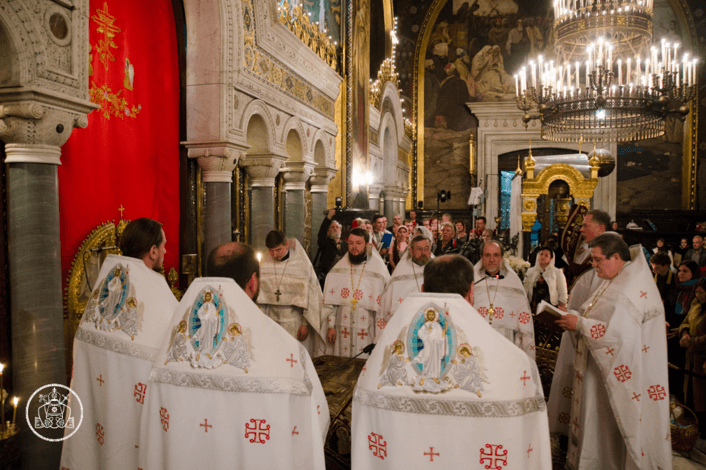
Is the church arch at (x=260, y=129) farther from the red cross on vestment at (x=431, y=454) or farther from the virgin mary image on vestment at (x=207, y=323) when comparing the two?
the red cross on vestment at (x=431, y=454)

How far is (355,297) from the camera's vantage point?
5527 mm

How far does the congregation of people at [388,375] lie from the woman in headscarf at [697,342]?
1301 mm

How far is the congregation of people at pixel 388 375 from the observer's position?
88.6 inches

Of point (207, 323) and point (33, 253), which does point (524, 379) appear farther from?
point (33, 253)

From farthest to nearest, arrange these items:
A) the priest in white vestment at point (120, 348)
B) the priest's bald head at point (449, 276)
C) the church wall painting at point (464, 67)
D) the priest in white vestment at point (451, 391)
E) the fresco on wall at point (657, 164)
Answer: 1. the church wall painting at point (464, 67)
2. the fresco on wall at point (657, 164)
3. the priest in white vestment at point (120, 348)
4. the priest's bald head at point (449, 276)
5. the priest in white vestment at point (451, 391)

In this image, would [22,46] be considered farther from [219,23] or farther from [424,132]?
[424,132]

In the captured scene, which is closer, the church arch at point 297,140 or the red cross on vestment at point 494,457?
the red cross on vestment at point 494,457

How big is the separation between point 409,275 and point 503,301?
882 millimetres

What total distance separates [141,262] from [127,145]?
282 centimetres

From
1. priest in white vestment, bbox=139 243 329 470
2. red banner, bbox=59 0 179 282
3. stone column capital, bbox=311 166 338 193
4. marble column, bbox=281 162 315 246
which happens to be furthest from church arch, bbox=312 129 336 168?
priest in white vestment, bbox=139 243 329 470

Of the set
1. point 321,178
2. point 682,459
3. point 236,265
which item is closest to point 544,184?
point 321,178

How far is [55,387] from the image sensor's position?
145 inches

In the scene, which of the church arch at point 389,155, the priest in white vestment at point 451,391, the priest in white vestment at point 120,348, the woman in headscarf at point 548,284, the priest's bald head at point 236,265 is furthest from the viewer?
the church arch at point 389,155

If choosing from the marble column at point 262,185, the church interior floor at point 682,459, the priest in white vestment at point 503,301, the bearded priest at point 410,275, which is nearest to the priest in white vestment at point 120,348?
the bearded priest at point 410,275
